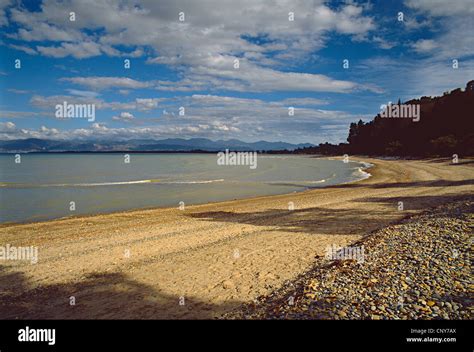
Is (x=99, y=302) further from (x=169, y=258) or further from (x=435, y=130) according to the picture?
(x=435, y=130)

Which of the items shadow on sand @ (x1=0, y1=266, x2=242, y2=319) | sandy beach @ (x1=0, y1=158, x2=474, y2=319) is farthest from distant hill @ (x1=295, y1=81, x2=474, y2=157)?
shadow on sand @ (x1=0, y1=266, x2=242, y2=319)

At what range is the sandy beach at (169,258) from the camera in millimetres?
8453

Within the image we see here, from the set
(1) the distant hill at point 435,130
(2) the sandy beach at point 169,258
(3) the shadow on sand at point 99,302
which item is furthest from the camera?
(1) the distant hill at point 435,130

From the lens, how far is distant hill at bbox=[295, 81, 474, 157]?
85125mm

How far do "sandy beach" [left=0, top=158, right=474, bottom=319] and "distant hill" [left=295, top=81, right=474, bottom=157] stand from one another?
78.5 meters

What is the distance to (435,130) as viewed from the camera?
102 meters

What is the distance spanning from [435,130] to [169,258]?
→ 115 meters

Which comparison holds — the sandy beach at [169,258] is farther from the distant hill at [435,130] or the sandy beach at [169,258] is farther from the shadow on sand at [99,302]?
the distant hill at [435,130]

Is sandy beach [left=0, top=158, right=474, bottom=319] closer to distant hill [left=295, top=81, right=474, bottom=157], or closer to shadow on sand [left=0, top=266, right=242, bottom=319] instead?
shadow on sand [left=0, top=266, right=242, bottom=319]

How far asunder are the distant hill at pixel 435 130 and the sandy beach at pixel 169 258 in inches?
3089

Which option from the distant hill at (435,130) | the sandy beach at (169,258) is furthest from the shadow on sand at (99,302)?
the distant hill at (435,130)

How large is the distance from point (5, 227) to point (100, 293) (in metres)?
14.6

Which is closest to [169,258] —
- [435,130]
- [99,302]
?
[99,302]
